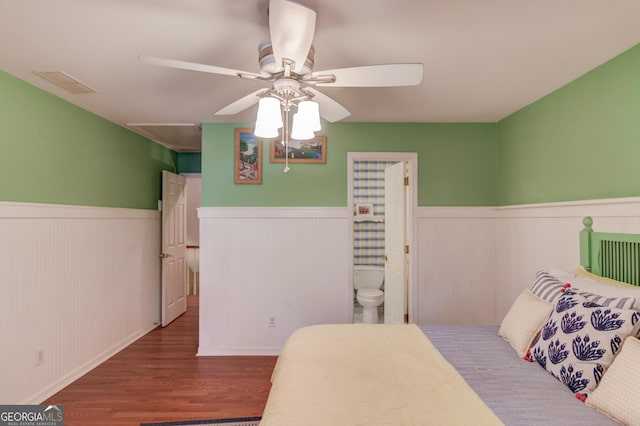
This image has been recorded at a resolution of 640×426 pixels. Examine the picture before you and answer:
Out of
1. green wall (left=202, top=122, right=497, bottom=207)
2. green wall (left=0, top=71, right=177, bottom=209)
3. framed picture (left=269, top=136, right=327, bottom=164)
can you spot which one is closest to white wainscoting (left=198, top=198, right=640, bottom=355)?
green wall (left=202, top=122, right=497, bottom=207)

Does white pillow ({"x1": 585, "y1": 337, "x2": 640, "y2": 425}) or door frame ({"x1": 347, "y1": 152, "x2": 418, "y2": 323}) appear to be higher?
door frame ({"x1": 347, "y1": 152, "x2": 418, "y2": 323})

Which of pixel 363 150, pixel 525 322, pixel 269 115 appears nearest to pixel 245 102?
pixel 269 115

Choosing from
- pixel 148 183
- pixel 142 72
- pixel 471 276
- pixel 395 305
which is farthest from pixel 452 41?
pixel 148 183

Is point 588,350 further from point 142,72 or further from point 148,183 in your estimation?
point 148,183

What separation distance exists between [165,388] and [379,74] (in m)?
2.86

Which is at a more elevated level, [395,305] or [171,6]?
[171,6]

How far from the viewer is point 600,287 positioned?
1.76 metres

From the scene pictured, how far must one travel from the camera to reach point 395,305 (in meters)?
3.80

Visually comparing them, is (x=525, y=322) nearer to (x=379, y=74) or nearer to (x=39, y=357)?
(x=379, y=74)

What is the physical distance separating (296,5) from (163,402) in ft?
9.14

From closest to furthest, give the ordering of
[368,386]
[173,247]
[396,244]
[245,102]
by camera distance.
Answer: [368,386]
[245,102]
[396,244]
[173,247]

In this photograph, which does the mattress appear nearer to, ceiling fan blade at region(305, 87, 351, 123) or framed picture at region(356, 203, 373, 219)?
ceiling fan blade at region(305, 87, 351, 123)

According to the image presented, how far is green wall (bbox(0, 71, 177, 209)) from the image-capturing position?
2.29 metres

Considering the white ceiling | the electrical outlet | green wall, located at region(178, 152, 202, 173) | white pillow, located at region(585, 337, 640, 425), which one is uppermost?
the white ceiling
